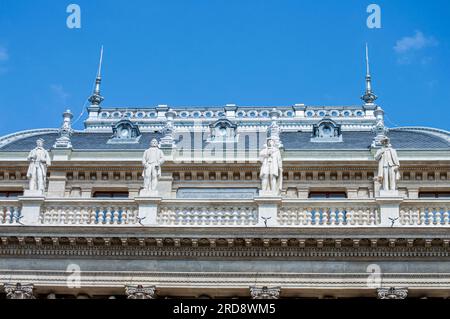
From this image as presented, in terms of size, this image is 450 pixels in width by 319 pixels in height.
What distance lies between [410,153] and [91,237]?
580 inches

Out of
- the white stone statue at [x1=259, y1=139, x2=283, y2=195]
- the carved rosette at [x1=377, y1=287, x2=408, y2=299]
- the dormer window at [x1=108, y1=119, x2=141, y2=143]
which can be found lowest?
the carved rosette at [x1=377, y1=287, x2=408, y2=299]

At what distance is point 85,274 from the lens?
30.1m

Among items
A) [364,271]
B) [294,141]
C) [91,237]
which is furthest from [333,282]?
[294,141]

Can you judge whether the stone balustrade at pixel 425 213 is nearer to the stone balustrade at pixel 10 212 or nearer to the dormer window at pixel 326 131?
the dormer window at pixel 326 131

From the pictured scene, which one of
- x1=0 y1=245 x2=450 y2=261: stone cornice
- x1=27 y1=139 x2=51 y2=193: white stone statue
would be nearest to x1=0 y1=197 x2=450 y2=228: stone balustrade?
x1=0 y1=245 x2=450 y2=261: stone cornice

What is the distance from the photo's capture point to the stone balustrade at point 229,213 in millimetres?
30047

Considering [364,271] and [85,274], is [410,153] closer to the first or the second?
[364,271]

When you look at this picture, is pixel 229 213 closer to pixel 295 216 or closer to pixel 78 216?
pixel 295 216

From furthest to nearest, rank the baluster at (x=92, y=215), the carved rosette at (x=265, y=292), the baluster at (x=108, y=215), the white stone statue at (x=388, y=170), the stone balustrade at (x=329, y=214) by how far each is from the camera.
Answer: the white stone statue at (x=388, y=170)
the baluster at (x=92, y=215)
the baluster at (x=108, y=215)
the stone balustrade at (x=329, y=214)
the carved rosette at (x=265, y=292)

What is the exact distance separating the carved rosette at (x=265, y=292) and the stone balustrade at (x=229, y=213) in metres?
2.17

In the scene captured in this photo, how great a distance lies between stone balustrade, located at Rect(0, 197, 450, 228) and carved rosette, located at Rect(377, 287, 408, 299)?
2214 mm

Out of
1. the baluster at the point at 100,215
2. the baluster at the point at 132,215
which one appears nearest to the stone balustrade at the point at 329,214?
the baluster at the point at 132,215

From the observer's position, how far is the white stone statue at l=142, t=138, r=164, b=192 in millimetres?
31391

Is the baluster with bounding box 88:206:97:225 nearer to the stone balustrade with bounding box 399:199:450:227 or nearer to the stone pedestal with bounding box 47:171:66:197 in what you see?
the stone pedestal with bounding box 47:171:66:197
